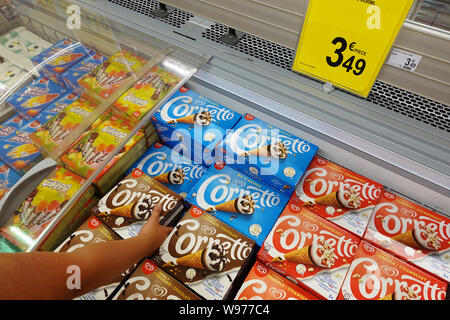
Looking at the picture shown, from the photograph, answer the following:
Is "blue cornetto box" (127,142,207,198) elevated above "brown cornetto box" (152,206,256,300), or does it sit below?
above

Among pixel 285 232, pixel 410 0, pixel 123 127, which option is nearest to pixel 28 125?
pixel 123 127

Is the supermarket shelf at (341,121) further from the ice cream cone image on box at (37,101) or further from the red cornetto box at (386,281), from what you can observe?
the ice cream cone image on box at (37,101)

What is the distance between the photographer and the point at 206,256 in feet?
3.96

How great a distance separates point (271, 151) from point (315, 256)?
0.47 m

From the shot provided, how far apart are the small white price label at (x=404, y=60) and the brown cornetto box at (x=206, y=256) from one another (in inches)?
33.4

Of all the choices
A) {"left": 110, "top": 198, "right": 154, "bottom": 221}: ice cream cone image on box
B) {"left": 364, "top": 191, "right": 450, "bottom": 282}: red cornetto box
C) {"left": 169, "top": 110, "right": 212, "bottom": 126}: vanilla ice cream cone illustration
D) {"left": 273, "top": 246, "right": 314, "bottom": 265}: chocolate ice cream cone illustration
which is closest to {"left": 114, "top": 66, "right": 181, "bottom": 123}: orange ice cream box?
{"left": 169, "top": 110, "right": 212, "bottom": 126}: vanilla ice cream cone illustration

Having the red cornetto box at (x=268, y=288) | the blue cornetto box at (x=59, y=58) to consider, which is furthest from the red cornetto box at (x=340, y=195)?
the blue cornetto box at (x=59, y=58)

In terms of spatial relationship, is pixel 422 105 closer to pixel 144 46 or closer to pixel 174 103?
pixel 174 103

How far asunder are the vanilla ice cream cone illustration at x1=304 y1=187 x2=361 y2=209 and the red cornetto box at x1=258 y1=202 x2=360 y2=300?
2.9 inches

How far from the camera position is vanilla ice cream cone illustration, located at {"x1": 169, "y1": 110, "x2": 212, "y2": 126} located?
1.44 m

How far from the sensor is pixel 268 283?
3.79ft

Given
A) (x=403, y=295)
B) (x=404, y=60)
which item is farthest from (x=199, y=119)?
(x=403, y=295)

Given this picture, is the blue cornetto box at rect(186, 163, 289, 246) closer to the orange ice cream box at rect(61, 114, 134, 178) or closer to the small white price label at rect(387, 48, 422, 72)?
the orange ice cream box at rect(61, 114, 134, 178)

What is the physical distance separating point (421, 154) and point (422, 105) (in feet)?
0.82
